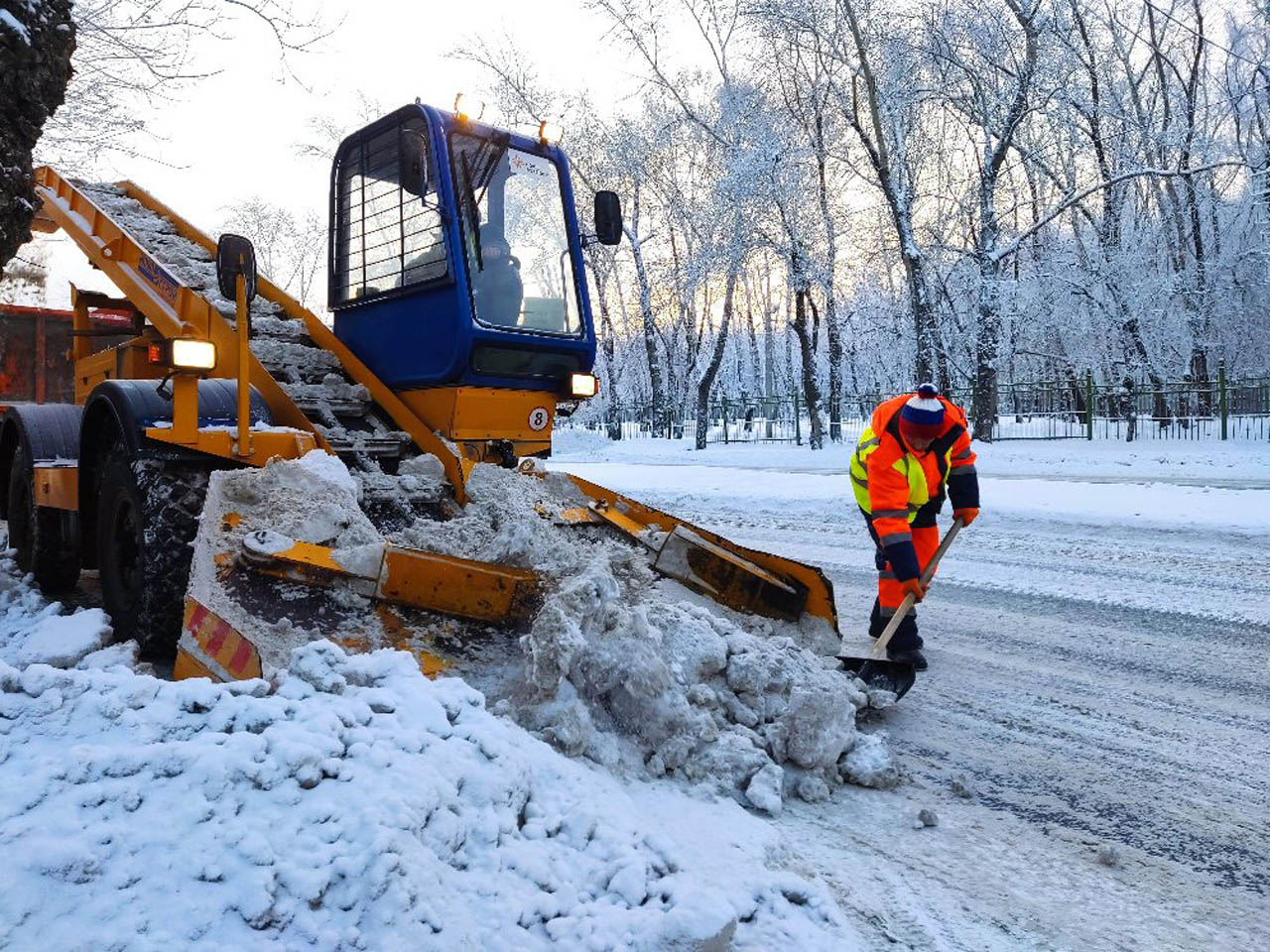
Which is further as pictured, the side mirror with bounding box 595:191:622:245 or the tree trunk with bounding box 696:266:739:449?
the tree trunk with bounding box 696:266:739:449

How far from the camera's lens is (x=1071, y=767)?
320 cm

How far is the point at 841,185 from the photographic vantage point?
22.5 metres

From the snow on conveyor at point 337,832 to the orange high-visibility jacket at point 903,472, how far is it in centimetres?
211

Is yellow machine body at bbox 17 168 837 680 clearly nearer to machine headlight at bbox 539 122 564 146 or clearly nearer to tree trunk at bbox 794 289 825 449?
machine headlight at bbox 539 122 564 146

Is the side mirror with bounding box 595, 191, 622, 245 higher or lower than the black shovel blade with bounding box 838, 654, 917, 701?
higher

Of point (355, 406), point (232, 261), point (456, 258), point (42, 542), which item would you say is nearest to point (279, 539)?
point (232, 261)

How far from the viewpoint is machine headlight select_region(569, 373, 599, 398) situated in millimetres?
5008

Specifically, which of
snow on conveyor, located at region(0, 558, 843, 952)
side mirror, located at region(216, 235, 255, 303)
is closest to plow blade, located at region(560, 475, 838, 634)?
snow on conveyor, located at region(0, 558, 843, 952)

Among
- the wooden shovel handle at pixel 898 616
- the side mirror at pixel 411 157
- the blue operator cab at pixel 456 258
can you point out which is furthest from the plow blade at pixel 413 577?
the side mirror at pixel 411 157

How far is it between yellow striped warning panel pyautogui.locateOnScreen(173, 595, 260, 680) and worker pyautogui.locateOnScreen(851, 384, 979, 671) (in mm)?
2858

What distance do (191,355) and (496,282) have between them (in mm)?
1619

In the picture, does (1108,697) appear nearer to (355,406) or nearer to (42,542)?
(355,406)

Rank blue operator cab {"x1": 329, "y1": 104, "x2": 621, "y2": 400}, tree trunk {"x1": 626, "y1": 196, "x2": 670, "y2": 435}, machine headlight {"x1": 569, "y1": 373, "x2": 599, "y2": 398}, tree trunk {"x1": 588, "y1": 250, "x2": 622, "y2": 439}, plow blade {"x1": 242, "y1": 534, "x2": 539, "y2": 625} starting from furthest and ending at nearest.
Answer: tree trunk {"x1": 588, "y1": 250, "x2": 622, "y2": 439}, tree trunk {"x1": 626, "y1": 196, "x2": 670, "y2": 435}, machine headlight {"x1": 569, "y1": 373, "x2": 599, "y2": 398}, blue operator cab {"x1": 329, "y1": 104, "x2": 621, "y2": 400}, plow blade {"x1": 242, "y1": 534, "x2": 539, "y2": 625}

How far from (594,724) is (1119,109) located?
2146 cm
